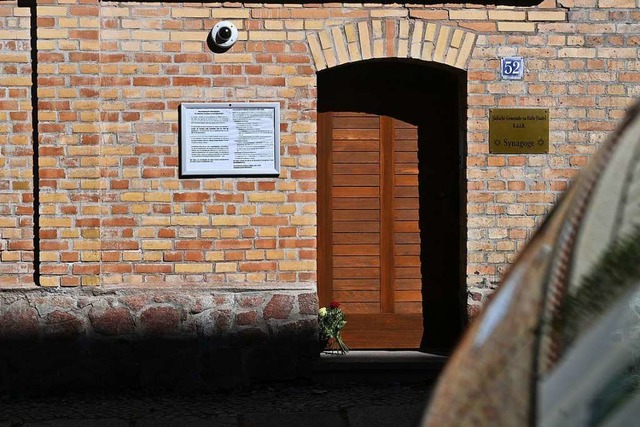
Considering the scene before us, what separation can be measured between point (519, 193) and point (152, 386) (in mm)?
2688

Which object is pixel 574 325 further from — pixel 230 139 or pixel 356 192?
pixel 356 192

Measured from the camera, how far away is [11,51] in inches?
241

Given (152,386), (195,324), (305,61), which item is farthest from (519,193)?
(152,386)

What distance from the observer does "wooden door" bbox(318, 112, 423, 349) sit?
652 cm

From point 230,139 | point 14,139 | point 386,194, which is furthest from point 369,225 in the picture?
point 14,139

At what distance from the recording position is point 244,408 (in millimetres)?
5848

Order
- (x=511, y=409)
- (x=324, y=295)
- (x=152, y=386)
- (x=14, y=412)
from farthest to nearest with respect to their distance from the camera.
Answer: (x=324, y=295) → (x=152, y=386) → (x=14, y=412) → (x=511, y=409)

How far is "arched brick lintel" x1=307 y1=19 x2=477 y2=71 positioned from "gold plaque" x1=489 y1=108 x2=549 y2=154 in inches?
16.8

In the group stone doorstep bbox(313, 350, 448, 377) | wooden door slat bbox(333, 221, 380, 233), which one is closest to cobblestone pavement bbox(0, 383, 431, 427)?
stone doorstep bbox(313, 350, 448, 377)

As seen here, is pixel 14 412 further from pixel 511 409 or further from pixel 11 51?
pixel 511 409

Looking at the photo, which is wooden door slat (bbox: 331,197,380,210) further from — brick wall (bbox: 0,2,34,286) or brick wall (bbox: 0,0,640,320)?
brick wall (bbox: 0,2,34,286)

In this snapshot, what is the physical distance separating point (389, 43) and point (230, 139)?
119 centimetres

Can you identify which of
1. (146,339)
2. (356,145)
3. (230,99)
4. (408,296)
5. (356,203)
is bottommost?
(146,339)

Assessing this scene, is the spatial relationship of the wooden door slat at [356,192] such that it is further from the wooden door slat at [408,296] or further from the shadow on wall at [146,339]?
the shadow on wall at [146,339]
